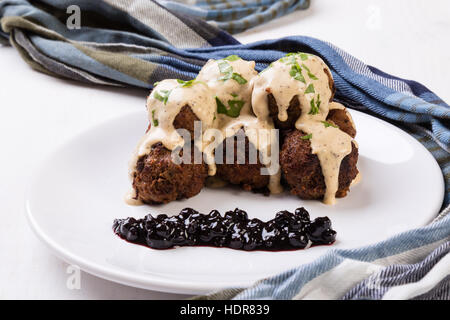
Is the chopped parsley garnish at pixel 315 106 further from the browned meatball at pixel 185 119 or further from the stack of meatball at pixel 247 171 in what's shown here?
the browned meatball at pixel 185 119

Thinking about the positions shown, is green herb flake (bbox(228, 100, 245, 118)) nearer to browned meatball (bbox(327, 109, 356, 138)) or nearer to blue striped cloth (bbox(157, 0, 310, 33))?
browned meatball (bbox(327, 109, 356, 138))

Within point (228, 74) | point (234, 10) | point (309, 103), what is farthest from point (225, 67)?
point (234, 10)

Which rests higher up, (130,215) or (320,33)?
(320,33)

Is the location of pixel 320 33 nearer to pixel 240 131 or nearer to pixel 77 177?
pixel 240 131

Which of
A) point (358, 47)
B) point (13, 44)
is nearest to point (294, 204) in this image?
point (358, 47)

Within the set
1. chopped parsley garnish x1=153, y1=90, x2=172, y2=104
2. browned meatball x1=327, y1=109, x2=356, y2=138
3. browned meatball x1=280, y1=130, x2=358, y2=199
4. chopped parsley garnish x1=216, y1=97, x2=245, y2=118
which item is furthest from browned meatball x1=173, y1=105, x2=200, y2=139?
browned meatball x1=327, y1=109, x2=356, y2=138

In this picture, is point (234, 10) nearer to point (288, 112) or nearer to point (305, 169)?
point (288, 112)
